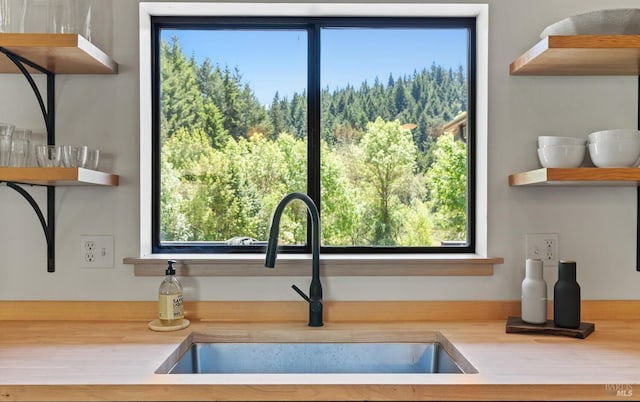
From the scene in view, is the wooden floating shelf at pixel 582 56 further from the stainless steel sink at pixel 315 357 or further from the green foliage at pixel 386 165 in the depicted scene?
the stainless steel sink at pixel 315 357

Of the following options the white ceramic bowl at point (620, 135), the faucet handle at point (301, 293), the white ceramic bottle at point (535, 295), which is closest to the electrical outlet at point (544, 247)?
the white ceramic bottle at point (535, 295)

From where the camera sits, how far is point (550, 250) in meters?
1.73

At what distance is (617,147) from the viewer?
145cm

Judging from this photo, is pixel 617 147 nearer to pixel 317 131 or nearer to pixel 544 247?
pixel 544 247

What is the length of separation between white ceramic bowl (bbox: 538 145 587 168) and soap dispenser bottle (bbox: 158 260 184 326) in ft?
3.81

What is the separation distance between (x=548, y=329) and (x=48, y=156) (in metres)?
1.51

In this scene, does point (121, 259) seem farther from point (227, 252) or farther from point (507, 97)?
point (507, 97)

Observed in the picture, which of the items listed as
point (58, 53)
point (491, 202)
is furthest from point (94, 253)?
point (491, 202)

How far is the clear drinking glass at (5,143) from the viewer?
1.49 m

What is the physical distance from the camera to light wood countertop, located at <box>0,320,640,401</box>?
111 cm

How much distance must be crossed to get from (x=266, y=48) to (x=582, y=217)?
1208 millimetres

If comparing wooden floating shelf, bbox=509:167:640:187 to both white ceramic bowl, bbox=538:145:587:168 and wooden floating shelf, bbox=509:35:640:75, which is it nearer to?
white ceramic bowl, bbox=538:145:587:168

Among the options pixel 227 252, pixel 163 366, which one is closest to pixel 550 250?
pixel 227 252

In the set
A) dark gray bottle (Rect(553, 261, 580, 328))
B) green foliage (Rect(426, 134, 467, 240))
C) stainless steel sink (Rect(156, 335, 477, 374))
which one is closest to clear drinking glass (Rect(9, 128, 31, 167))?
stainless steel sink (Rect(156, 335, 477, 374))
